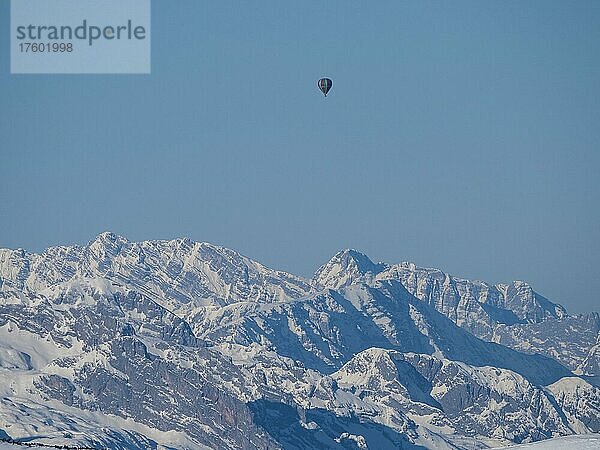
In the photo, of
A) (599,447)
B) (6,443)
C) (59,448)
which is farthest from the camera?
(6,443)

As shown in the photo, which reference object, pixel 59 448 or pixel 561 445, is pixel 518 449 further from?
pixel 59 448

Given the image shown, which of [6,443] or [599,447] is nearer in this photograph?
[599,447]

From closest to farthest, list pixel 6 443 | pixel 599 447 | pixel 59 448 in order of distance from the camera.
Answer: pixel 599 447, pixel 59 448, pixel 6 443

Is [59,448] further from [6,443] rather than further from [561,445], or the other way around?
[561,445]

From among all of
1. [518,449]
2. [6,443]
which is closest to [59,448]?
[6,443]

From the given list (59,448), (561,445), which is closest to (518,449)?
(561,445)

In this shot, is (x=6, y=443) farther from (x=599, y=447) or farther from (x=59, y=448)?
(x=599, y=447)
